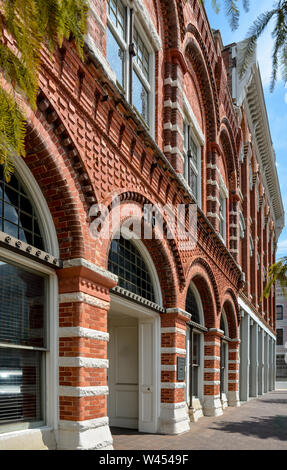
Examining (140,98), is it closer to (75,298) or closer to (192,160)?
(192,160)

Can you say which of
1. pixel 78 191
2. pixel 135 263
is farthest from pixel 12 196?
pixel 135 263

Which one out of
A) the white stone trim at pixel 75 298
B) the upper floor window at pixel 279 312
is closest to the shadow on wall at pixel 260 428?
the white stone trim at pixel 75 298

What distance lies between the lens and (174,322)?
1114 centimetres

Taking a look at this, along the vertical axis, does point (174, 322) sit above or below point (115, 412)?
above

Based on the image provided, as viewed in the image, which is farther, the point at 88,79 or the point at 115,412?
the point at 115,412

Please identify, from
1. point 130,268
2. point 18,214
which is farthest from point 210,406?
point 18,214

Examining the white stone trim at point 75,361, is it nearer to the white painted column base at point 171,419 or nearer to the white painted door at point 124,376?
the white painted column base at point 171,419

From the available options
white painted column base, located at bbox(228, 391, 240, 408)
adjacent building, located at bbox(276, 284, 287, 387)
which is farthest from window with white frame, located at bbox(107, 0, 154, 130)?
adjacent building, located at bbox(276, 284, 287, 387)

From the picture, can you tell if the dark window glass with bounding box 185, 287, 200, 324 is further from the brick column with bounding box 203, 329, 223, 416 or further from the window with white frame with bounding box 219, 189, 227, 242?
the window with white frame with bounding box 219, 189, 227, 242

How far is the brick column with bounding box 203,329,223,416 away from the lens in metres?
15.2

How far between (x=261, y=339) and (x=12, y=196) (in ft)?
90.4

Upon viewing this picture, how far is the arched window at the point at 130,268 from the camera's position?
29.9 ft

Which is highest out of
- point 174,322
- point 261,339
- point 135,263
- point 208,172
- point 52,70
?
point 208,172
